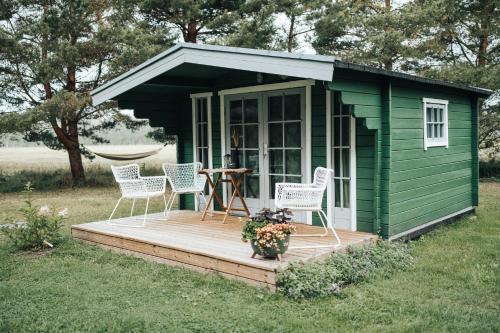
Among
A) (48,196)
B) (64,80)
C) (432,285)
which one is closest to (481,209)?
(432,285)

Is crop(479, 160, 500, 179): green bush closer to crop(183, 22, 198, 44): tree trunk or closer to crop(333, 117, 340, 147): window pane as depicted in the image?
crop(183, 22, 198, 44): tree trunk

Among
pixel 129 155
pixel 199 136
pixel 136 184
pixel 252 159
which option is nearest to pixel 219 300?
pixel 136 184

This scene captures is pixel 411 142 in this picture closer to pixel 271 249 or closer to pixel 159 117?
pixel 271 249

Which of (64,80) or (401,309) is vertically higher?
(64,80)

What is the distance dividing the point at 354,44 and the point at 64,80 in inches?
325

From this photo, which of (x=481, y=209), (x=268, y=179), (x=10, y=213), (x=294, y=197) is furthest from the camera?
(x=10, y=213)

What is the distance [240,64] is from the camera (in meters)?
4.90

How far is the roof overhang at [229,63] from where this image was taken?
4.32 m

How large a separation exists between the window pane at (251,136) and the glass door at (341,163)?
1128mm

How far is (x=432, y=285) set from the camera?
4.05m

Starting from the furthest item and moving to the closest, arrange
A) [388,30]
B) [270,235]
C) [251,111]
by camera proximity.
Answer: [388,30], [251,111], [270,235]

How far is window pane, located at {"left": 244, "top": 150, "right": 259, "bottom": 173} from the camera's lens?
6.32 meters

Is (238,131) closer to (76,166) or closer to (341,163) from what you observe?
(341,163)

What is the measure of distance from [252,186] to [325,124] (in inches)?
54.7
